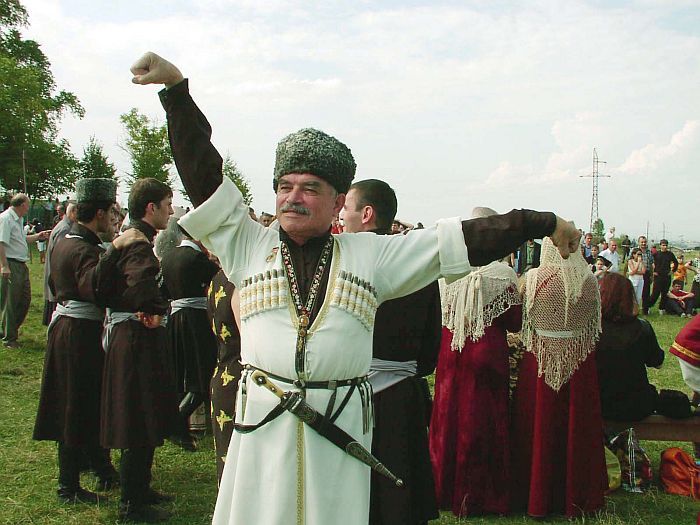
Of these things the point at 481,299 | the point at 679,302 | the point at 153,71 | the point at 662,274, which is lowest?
the point at 481,299

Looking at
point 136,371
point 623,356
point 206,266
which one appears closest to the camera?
point 136,371

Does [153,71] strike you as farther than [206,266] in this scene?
No

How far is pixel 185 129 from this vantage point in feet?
7.34

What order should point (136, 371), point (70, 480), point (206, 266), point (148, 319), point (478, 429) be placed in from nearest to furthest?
point (136, 371), point (148, 319), point (70, 480), point (478, 429), point (206, 266)

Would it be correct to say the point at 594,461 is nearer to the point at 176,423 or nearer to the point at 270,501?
the point at 176,423

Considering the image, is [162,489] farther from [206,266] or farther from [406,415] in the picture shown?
[406,415]

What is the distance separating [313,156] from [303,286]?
0.44 meters

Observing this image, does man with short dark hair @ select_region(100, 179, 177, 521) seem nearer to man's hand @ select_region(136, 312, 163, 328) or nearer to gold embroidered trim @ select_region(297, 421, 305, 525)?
man's hand @ select_region(136, 312, 163, 328)

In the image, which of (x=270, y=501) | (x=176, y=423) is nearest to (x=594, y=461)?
(x=176, y=423)

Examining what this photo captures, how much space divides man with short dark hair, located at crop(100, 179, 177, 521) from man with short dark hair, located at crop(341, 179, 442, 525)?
1.45 meters

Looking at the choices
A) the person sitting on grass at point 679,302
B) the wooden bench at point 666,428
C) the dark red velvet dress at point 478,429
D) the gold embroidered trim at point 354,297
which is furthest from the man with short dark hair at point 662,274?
the gold embroidered trim at point 354,297

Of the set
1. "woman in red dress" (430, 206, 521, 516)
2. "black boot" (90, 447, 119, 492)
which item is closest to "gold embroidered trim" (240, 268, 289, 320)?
"woman in red dress" (430, 206, 521, 516)

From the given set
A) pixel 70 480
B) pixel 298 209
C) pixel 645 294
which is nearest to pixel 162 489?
pixel 70 480

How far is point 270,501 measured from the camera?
7.22 feet
